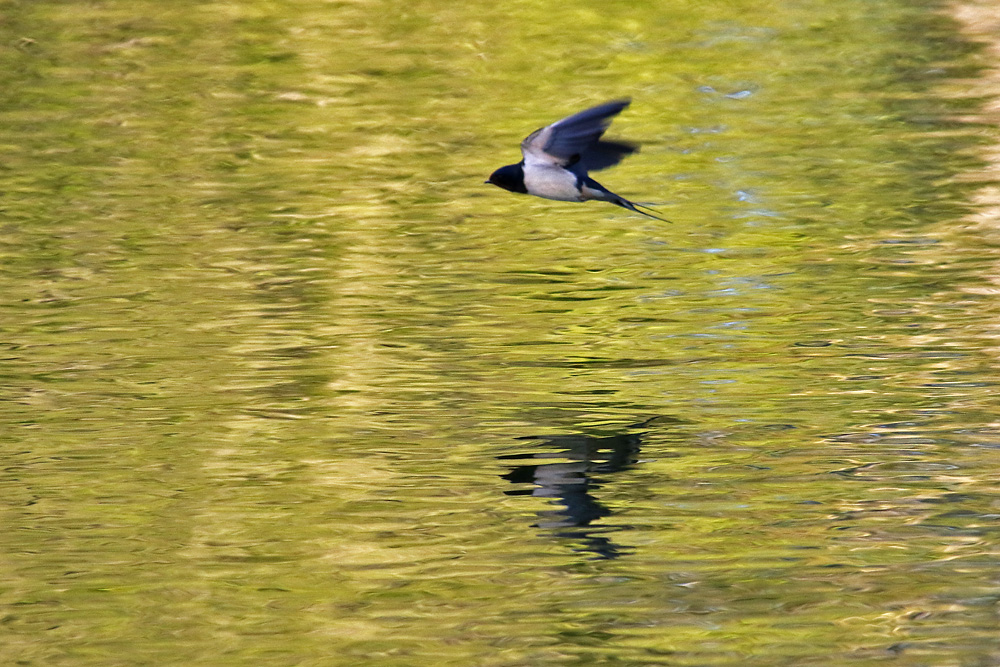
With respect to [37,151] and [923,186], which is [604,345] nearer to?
[923,186]

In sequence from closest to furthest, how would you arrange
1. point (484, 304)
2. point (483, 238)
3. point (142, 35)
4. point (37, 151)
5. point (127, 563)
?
point (127, 563)
point (484, 304)
point (483, 238)
point (37, 151)
point (142, 35)

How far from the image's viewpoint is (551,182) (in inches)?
284

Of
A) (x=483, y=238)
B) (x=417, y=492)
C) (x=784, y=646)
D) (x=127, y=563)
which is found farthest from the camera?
(x=483, y=238)

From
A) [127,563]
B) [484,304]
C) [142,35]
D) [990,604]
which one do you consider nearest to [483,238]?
[484,304]

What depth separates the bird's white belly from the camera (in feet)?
23.5

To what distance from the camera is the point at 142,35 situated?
54.9 feet

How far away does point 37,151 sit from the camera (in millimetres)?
12312

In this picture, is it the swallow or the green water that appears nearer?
the green water

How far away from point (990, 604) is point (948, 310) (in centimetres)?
325

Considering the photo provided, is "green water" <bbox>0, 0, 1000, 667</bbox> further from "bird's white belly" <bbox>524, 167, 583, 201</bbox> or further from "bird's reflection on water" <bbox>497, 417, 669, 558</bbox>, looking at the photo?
"bird's white belly" <bbox>524, 167, 583, 201</bbox>

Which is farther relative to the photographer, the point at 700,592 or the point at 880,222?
the point at 880,222

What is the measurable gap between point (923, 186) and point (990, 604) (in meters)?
5.97

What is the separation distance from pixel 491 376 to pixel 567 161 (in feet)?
3.61

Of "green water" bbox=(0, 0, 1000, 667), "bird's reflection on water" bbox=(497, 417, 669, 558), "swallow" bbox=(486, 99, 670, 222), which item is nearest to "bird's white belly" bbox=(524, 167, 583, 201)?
"swallow" bbox=(486, 99, 670, 222)
